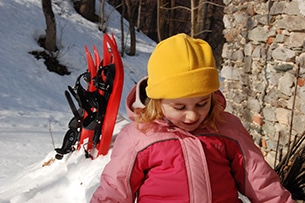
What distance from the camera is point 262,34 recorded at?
3.95 meters

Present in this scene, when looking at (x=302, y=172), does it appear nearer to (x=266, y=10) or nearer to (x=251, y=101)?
(x=251, y=101)

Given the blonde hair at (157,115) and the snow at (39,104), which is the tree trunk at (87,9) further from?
the blonde hair at (157,115)

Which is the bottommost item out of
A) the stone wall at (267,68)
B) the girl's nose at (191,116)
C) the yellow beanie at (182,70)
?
the stone wall at (267,68)

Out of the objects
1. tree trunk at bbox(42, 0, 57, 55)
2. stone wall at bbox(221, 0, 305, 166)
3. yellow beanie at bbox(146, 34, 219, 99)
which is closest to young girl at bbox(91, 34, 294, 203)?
yellow beanie at bbox(146, 34, 219, 99)

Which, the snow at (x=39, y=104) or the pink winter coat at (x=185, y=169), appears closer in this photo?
the pink winter coat at (x=185, y=169)

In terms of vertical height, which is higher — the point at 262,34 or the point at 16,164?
the point at 262,34

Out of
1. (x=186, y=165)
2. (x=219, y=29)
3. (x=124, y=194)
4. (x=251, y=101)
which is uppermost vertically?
(x=186, y=165)

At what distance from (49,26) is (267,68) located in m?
6.97

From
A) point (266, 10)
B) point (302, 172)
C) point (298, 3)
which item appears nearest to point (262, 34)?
point (266, 10)

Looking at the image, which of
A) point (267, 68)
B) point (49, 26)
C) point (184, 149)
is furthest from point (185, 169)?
point (49, 26)

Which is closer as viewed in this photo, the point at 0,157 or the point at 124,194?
the point at 124,194

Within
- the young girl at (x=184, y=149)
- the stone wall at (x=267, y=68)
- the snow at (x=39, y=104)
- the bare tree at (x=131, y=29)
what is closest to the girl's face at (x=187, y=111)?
the young girl at (x=184, y=149)

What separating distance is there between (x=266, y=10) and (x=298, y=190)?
179cm

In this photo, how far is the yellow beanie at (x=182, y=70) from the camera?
4.82ft
